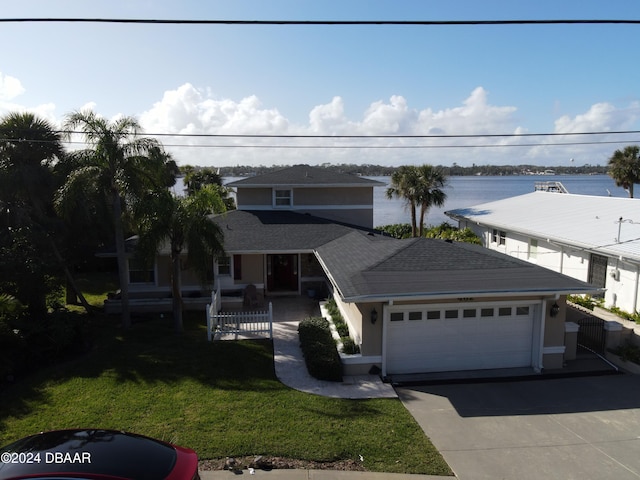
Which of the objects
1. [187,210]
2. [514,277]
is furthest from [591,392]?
[187,210]

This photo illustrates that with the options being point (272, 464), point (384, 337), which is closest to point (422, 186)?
point (384, 337)

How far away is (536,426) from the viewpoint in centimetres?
970

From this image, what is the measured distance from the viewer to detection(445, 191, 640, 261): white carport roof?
17.5 meters

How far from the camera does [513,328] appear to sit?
12922mm

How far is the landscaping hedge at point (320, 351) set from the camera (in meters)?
11.9

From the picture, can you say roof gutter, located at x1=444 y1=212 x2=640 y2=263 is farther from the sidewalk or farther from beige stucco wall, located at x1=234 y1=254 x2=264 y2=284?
beige stucco wall, located at x1=234 y1=254 x2=264 y2=284

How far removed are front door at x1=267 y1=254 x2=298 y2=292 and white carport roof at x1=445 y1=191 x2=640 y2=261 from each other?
37.7 feet

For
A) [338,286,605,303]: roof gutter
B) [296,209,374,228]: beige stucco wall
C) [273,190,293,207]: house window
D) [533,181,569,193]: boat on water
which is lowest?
[338,286,605,303]: roof gutter

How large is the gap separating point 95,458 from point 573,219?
906 inches

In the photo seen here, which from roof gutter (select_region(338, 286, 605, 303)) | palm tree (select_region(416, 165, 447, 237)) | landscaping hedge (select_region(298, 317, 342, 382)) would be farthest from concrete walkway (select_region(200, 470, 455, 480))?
palm tree (select_region(416, 165, 447, 237))

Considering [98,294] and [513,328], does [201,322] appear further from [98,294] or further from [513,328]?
[513,328]

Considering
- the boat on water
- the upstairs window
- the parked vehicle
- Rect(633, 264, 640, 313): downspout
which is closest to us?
the parked vehicle

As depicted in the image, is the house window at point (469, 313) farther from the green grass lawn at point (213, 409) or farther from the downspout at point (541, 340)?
the green grass lawn at point (213, 409)

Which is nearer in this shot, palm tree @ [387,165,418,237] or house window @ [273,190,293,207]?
house window @ [273,190,293,207]
